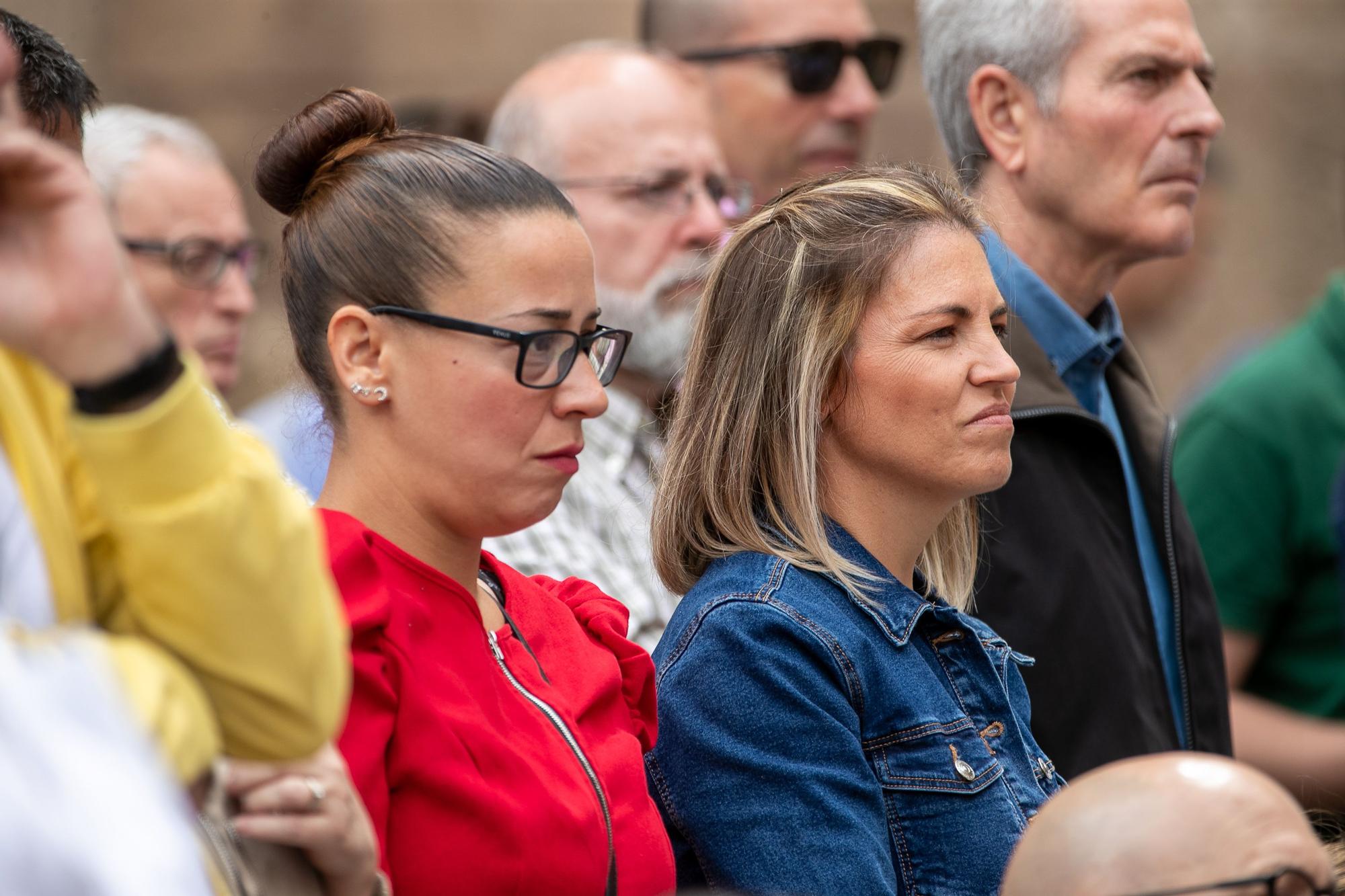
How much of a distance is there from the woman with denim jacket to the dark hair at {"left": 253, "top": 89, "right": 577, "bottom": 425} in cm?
47

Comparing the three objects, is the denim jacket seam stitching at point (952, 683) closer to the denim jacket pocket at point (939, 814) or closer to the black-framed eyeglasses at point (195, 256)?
the denim jacket pocket at point (939, 814)

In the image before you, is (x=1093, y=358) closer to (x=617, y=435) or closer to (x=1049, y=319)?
(x=1049, y=319)

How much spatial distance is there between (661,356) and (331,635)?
254cm

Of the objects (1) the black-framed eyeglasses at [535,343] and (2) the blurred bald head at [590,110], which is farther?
(2) the blurred bald head at [590,110]

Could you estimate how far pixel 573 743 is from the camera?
1.99m

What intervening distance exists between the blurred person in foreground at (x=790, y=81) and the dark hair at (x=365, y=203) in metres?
2.81

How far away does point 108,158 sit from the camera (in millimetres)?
4000

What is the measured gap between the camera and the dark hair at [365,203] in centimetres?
198

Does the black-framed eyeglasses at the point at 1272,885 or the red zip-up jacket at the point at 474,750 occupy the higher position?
the black-framed eyeglasses at the point at 1272,885

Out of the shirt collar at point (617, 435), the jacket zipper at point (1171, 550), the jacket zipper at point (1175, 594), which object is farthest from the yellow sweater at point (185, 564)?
the shirt collar at point (617, 435)

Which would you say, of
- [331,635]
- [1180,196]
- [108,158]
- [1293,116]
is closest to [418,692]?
[331,635]

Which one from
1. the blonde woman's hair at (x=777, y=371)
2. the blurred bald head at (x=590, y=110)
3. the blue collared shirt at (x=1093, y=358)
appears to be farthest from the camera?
the blurred bald head at (x=590, y=110)

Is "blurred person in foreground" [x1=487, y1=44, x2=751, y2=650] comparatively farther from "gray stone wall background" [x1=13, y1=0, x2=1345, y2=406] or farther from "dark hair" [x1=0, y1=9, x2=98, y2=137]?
"gray stone wall background" [x1=13, y1=0, x2=1345, y2=406]

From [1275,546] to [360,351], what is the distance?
243cm
